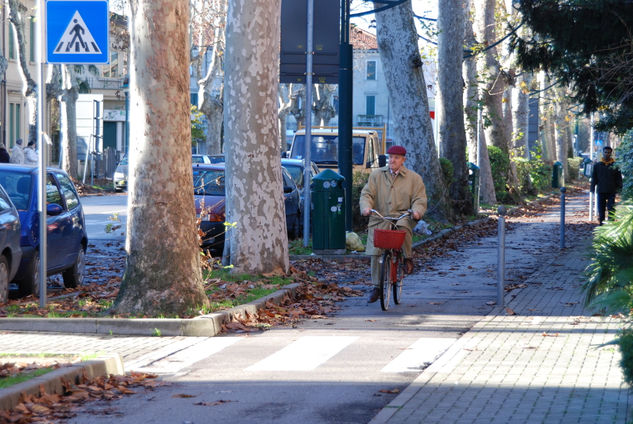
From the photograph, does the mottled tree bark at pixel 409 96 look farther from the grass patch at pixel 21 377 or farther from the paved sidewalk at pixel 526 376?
the grass patch at pixel 21 377

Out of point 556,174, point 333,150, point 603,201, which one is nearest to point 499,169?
point 333,150

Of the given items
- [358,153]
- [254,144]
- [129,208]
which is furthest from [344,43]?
[358,153]

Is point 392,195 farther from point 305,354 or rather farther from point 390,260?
point 305,354

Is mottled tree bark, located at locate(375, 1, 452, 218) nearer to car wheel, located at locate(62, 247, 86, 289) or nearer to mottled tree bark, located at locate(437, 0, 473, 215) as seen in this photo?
mottled tree bark, located at locate(437, 0, 473, 215)

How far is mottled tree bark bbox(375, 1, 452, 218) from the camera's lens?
24.7m

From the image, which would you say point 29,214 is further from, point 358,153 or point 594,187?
point 358,153

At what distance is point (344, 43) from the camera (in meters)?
19.4

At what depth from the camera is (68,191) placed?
14.1 metres

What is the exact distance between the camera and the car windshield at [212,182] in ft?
60.8

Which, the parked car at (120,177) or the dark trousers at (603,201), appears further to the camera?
the parked car at (120,177)

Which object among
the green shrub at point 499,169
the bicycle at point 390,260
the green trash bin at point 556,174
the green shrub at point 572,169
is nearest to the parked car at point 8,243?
the bicycle at point 390,260

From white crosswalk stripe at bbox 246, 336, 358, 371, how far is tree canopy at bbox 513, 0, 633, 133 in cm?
761

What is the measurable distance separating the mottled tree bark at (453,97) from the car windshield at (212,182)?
1041 centimetres

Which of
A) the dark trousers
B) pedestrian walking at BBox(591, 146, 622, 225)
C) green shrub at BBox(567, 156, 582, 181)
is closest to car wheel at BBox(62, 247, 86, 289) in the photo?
pedestrian walking at BBox(591, 146, 622, 225)
